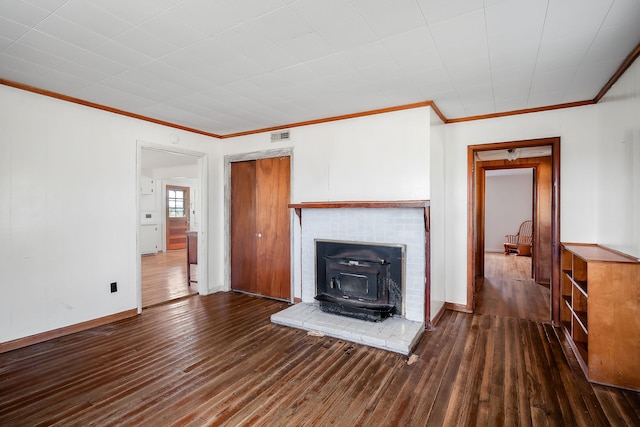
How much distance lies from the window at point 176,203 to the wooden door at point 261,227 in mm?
5704

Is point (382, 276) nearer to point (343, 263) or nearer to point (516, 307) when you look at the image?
point (343, 263)

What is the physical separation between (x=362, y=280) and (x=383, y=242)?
1.66 feet

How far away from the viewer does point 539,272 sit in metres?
5.84

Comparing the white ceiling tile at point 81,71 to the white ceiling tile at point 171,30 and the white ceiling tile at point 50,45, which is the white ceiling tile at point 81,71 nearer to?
the white ceiling tile at point 50,45

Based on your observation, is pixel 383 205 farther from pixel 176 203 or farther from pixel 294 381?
pixel 176 203

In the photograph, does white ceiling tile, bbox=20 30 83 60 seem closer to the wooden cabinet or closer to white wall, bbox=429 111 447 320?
white wall, bbox=429 111 447 320

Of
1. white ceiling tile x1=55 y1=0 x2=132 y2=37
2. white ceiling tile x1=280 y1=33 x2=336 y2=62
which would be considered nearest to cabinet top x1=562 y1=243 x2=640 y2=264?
white ceiling tile x1=280 y1=33 x2=336 y2=62

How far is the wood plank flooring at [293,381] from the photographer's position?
209cm

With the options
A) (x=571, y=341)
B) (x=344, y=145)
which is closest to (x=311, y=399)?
(x=571, y=341)

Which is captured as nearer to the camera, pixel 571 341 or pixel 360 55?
pixel 360 55

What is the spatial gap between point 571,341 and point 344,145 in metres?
3.08

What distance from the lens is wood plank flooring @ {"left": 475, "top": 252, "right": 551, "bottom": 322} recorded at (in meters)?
4.13

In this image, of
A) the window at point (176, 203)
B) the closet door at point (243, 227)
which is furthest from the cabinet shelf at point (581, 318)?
the window at point (176, 203)

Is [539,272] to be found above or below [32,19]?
below
